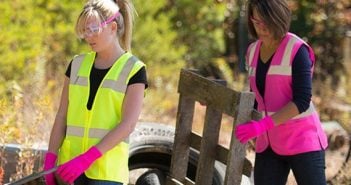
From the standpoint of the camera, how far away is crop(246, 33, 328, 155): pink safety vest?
3920mm

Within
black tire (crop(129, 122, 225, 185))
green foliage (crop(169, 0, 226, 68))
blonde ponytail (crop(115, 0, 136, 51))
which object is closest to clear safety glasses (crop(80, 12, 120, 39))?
blonde ponytail (crop(115, 0, 136, 51))

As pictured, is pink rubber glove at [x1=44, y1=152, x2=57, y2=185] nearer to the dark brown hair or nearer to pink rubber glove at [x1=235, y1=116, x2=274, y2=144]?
pink rubber glove at [x1=235, y1=116, x2=274, y2=144]

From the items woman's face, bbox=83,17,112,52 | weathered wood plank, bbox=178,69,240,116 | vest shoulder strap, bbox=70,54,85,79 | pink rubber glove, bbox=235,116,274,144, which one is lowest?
pink rubber glove, bbox=235,116,274,144

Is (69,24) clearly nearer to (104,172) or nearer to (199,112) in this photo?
(199,112)

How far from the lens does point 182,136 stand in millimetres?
4613

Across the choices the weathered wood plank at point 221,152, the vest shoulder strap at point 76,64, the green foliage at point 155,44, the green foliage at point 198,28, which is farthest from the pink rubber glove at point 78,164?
the green foliage at point 198,28

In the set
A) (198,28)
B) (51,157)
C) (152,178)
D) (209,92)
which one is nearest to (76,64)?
(51,157)

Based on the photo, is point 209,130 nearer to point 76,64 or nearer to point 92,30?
point 76,64

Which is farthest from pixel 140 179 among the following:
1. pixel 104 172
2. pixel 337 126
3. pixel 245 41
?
pixel 245 41

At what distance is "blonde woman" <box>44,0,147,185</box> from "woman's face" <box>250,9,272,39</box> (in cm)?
57

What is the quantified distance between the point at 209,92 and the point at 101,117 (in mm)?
777

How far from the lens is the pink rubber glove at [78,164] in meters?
3.57

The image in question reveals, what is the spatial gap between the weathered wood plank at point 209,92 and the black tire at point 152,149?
0.61m

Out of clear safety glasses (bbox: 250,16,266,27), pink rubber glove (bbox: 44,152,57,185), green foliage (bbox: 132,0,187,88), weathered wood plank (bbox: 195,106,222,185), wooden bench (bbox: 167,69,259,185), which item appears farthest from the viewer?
green foliage (bbox: 132,0,187,88)
